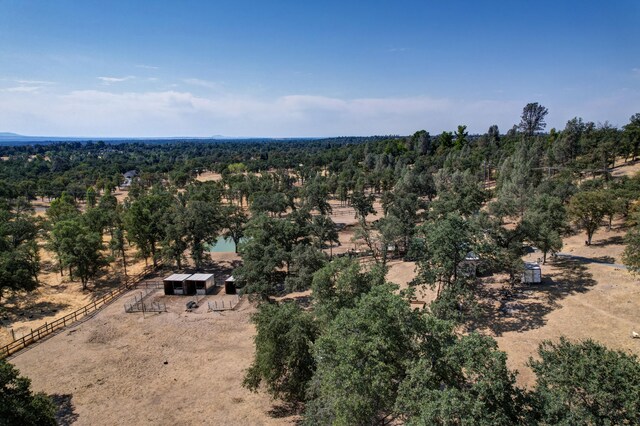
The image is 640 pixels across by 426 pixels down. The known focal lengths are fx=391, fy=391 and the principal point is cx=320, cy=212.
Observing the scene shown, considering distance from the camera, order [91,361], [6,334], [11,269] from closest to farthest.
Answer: [91,361] < [6,334] < [11,269]

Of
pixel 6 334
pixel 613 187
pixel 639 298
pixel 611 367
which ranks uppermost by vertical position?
pixel 613 187

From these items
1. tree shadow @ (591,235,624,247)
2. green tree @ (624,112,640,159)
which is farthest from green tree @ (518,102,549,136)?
tree shadow @ (591,235,624,247)

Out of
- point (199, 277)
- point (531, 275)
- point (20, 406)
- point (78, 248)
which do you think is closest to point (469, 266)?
point (531, 275)

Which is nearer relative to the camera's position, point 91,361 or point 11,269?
point 91,361

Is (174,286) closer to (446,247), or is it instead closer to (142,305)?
(142,305)

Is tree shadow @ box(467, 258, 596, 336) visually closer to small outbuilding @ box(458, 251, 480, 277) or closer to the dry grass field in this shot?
the dry grass field

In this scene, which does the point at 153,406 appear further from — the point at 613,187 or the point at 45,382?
the point at 613,187

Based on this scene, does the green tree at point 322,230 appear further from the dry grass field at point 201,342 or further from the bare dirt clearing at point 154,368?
the bare dirt clearing at point 154,368

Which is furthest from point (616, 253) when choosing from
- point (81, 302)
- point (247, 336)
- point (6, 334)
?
point (6, 334)
